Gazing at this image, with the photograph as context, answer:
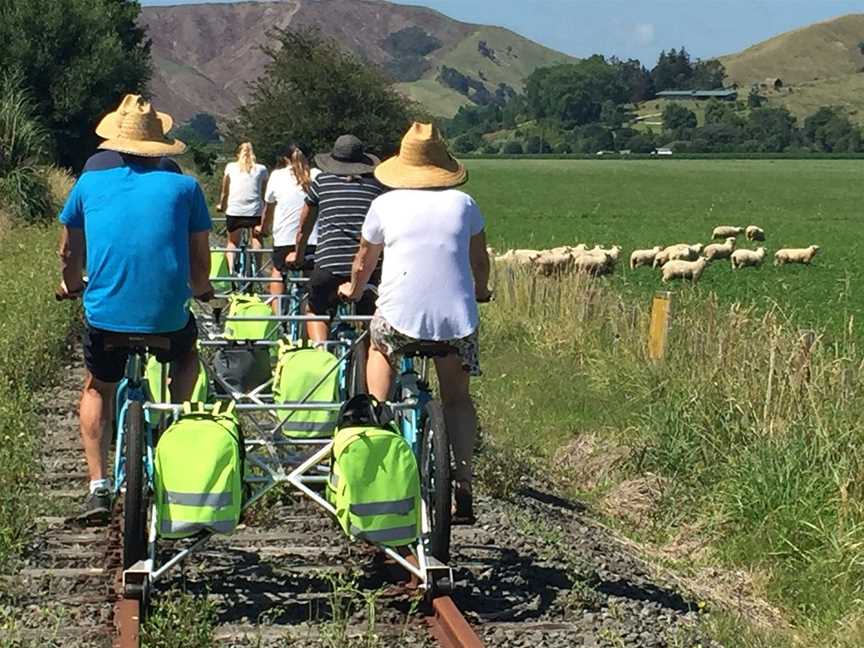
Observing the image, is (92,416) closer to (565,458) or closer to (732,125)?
(565,458)

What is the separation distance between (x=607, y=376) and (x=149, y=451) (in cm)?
734

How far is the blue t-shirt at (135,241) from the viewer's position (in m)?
6.45

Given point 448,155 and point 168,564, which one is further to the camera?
point 448,155

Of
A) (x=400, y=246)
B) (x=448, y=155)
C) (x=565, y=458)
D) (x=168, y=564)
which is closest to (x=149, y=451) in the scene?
(x=168, y=564)

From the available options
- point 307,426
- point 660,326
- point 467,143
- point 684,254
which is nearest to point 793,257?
point 684,254

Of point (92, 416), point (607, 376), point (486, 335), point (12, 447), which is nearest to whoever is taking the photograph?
point (92, 416)

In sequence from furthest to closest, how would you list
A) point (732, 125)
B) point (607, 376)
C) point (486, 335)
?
point (732, 125), point (486, 335), point (607, 376)

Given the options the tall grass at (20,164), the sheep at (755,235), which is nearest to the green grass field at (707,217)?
the sheep at (755,235)

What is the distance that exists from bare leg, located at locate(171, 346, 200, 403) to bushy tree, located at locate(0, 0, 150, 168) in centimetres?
3560

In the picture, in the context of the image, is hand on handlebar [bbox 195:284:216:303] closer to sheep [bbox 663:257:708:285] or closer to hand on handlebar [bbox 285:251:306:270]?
hand on handlebar [bbox 285:251:306:270]

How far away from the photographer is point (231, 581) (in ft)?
22.1

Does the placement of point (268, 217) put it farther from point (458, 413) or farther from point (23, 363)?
point (458, 413)

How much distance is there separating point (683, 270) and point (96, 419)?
22.8 m

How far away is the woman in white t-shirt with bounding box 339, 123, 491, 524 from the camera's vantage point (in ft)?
21.9
